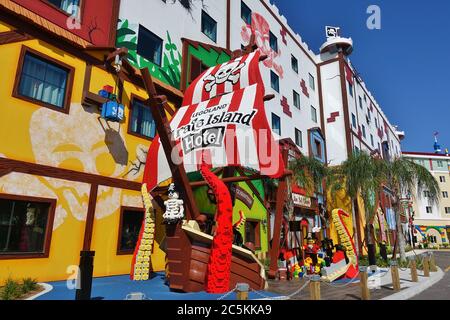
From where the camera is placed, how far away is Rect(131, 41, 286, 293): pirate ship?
26.2ft

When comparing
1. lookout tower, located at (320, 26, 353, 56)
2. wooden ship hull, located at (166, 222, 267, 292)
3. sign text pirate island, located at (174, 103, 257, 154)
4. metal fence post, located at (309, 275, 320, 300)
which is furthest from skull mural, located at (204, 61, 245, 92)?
lookout tower, located at (320, 26, 353, 56)

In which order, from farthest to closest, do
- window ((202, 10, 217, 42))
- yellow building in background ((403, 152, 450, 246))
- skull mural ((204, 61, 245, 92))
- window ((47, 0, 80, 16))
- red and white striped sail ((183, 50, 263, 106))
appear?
yellow building in background ((403, 152, 450, 246)) → window ((202, 10, 217, 42)) → skull mural ((204, 61, 245, 92)) → red and white striped sail ((183, 50, 263, 106)) → window ((47, 0, 80, 16))

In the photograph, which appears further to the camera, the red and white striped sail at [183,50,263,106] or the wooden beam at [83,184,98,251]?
the red and white striped sail at [183,50,263,106]

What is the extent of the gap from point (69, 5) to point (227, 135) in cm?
707

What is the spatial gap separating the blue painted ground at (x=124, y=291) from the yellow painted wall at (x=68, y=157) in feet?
2.96

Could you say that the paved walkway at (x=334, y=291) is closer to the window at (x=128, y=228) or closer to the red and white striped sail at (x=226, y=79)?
the window at (x=128, y=228)

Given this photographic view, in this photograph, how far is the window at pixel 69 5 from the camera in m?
10.2

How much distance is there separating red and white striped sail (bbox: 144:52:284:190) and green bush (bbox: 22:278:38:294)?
168 inches

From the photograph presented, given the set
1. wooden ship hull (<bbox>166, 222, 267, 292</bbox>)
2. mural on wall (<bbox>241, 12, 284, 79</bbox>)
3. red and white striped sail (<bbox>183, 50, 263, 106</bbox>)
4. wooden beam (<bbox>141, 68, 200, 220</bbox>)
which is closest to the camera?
wooden ship hull (<bbox>166, 222, 267, 292</bbox>)

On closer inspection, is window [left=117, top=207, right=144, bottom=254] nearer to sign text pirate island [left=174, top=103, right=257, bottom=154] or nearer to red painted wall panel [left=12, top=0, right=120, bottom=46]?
sign text pirate island [left=174, top=103, right=257, bottom=154]

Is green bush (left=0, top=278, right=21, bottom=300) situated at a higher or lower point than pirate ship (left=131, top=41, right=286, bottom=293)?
lower

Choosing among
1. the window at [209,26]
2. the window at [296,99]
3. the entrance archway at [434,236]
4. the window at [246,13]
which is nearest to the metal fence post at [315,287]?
the window at [209,26]
